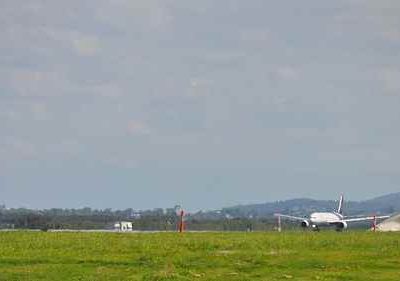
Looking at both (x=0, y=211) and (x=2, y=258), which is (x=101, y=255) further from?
(x=0, y=211)

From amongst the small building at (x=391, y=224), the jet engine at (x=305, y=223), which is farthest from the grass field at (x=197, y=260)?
the jet engine at (x=305, y=223)

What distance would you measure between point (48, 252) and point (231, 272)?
314 inches

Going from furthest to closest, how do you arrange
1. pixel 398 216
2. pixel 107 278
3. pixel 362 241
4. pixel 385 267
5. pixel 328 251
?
pixel 398 216 < pixel 362 241 < pixel 328 251 < pixel 385 267 < pixel 107 278

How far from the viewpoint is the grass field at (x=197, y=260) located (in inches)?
1069

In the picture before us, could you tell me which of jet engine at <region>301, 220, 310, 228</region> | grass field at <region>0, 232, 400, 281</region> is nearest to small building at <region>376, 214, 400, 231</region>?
jet engine at <region>301, 220, 310, 228</region>

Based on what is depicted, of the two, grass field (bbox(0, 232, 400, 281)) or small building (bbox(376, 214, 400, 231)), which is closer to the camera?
grass field (bbox(0, 232, 400, 281))

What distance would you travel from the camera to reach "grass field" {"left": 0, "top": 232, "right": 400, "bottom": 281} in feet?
89.0

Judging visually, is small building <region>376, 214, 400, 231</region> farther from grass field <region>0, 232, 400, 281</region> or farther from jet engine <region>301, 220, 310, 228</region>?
grass field <region>0, 232, 400, 281</region>

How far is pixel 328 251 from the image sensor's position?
34625mm

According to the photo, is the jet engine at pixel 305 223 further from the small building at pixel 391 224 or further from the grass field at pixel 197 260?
the grass field at pixel 197 260

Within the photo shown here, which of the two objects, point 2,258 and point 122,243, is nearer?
point 2,258

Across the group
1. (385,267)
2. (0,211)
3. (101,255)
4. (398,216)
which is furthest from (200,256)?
(0,211)

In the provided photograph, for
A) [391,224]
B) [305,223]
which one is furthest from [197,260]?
[305,223]

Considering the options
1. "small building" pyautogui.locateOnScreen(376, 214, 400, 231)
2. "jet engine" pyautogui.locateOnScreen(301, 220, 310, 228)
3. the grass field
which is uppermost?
"jet engine" pyautogui.locateOnScreen(301, 220, 310, 228)
